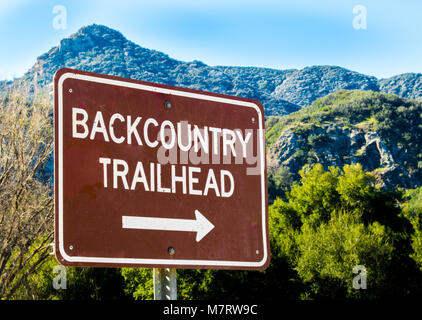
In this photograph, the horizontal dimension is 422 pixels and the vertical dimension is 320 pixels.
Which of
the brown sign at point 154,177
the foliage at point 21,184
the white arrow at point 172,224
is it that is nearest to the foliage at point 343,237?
the foliage at point 21,184

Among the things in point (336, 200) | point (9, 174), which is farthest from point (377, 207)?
point (9, 174)

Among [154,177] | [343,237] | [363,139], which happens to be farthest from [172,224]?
[363,139]

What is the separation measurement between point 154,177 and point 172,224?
0.61ft

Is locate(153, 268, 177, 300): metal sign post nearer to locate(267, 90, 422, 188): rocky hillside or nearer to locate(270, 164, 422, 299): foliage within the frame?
locate(270, 164, 422, 299): foliage

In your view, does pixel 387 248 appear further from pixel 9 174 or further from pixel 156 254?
pixel 156 254

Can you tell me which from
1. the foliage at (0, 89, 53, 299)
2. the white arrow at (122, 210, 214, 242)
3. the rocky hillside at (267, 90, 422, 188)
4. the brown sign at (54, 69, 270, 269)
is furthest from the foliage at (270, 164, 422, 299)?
the rocky hillside at (267, 90, 422, 188)

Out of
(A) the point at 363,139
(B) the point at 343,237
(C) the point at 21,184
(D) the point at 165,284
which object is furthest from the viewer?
(A) the point at 363,139

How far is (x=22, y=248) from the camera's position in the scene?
77.7 feet

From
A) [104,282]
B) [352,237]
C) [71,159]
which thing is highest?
[71,159]

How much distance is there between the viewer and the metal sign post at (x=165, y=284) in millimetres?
2359

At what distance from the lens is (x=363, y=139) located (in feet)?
477

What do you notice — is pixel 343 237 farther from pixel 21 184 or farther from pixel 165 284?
pixel 165 284

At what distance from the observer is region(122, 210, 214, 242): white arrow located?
2.41 metres
